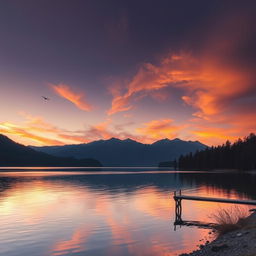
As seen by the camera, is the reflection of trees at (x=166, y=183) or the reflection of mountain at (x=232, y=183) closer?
the reflection of mountain at (x=232, y=183)

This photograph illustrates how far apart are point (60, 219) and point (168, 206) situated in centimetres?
1855

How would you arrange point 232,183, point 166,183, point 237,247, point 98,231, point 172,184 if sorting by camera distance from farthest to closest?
point 166,183
point 172,184
point 232,183
point 98,231
point 237,247

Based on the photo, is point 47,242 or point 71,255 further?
point 47,242

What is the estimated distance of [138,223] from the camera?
35031mm

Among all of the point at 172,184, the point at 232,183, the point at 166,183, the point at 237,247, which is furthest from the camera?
the point at 166,183

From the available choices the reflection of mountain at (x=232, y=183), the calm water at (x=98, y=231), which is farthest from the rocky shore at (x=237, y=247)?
the reflection of mountain at (x=232, y=183)

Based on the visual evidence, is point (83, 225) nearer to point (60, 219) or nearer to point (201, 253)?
point (60, 219)

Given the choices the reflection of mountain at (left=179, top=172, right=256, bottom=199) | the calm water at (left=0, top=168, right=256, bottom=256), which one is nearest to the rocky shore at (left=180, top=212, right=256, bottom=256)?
the calm water at (left=0, top=168, right=256, bottom=256)

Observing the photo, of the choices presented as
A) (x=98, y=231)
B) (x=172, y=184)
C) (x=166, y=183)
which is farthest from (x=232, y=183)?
(x=98, y=231)

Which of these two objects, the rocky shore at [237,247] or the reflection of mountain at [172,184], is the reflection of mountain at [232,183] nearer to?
the reflection of mountain at [172,184]

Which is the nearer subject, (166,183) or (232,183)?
(232,183)

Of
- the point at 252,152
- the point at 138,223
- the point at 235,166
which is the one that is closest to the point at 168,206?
the point at 138,223

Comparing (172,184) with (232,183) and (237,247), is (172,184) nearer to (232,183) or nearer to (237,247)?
(232,183)

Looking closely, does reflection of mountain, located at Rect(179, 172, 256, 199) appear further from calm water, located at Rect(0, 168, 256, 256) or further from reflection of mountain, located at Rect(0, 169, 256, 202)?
calm water, located at Rect(0, 168, 256, 256)
